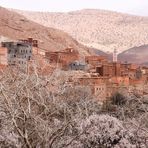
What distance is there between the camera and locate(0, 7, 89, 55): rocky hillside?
Answer: 80.7 metres

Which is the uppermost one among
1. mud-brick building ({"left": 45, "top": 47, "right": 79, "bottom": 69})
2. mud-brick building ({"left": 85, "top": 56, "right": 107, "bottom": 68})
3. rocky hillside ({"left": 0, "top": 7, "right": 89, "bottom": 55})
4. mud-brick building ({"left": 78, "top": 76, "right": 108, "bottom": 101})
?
rocky hillside ({"left": 0, "top": 7, "right": 89, "bottom": 55})

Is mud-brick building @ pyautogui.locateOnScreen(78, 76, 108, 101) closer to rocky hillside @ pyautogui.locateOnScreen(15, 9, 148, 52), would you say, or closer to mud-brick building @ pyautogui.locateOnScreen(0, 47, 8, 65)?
mud-brick building @ pyautogui.locateOnScreen(0, 47, 8, 65)

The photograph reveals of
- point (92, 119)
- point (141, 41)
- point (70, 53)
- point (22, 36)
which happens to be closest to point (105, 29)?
point (141, 41)

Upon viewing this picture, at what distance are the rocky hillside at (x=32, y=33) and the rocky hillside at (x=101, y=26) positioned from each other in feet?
138

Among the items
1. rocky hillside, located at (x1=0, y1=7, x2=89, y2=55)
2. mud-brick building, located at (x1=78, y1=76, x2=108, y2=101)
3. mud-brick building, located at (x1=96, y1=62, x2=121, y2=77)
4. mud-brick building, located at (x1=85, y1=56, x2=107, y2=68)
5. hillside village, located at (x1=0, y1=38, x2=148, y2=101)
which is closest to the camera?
mud-brick building, located at (x1=78, y1=76, x2=108, y2=101)

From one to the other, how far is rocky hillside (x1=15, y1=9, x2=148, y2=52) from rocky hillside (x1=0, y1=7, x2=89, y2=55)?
42133 mm

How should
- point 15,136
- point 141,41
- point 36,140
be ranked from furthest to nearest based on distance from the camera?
point 141,41
point 15,136
point 36,140

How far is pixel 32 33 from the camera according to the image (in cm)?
8638

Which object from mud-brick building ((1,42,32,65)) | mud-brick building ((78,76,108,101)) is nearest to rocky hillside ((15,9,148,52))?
mud-brick building ((1,42,32,65))

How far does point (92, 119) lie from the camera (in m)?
14.0

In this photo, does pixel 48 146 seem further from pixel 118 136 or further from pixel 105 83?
pixel 105 83

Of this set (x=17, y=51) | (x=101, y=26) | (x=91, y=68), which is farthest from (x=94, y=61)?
(x=101, y=26)

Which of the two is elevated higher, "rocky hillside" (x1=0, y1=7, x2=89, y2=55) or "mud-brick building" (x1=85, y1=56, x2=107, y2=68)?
"rocky hillside" (x1=0, y1=7, x2=89, y2=55)

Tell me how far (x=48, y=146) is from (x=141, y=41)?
132294 millimetres
